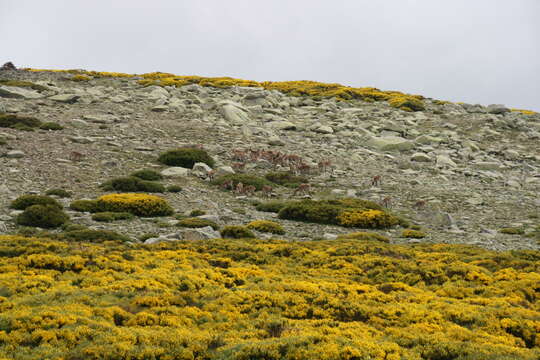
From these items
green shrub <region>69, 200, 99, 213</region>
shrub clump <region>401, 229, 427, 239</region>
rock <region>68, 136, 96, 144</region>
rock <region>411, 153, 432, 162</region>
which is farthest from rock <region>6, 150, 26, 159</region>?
rock <region>411, 153, 432, 162</region>

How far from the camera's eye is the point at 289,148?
3703 cm

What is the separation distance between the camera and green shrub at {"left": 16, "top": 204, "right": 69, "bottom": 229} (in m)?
17.5

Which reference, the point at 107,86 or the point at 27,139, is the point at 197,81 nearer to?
the point at 107,86

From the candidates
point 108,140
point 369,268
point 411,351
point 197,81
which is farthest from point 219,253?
point 197,81

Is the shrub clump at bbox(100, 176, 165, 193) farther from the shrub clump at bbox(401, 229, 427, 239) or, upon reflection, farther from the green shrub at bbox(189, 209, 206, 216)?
the shrub clump at bbox(401, 229, 427, 239)

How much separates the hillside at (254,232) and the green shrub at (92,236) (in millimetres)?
83

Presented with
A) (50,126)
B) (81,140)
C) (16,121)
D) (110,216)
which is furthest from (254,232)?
(16,121)

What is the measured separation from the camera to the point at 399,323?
10.5 metres

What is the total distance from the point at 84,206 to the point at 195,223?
17.0ft

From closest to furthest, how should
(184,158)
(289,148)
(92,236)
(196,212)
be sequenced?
1. (92,236)
2. (196,212)
3. (184,158)
4. (289,148)

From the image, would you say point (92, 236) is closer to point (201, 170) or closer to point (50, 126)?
point (201, 170)

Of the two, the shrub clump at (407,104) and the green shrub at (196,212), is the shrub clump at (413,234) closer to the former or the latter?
the green shrub at (196,212)

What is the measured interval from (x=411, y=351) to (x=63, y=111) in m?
36.9

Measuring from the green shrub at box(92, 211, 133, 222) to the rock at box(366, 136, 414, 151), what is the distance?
2691 cm
